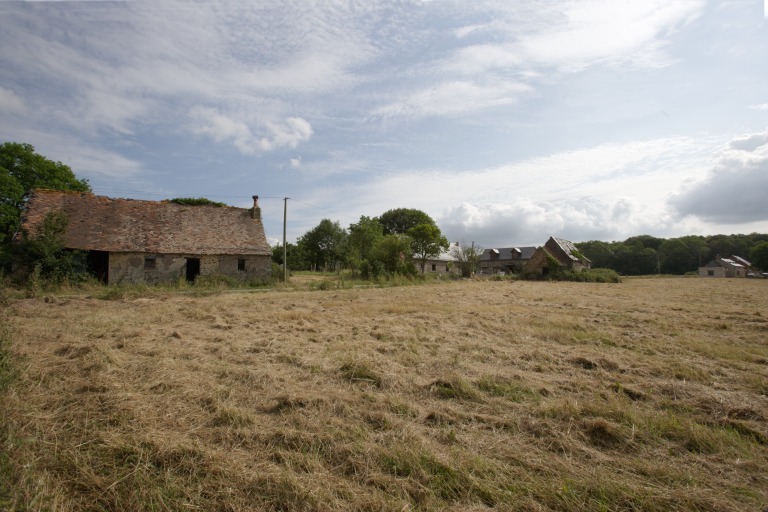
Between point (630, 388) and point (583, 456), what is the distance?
84.6 inches

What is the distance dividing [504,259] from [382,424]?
72.0m

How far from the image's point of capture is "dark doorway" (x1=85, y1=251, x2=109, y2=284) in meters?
22.2

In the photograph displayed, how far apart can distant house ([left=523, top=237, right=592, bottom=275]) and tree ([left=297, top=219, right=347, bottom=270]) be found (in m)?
29.3

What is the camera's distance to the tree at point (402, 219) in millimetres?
66062

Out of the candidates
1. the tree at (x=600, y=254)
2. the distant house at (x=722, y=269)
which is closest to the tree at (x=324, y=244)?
the tree at (x=600, y=254)

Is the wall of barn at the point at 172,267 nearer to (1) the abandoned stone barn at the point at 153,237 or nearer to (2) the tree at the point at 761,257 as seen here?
(1) the abandoned stone barn at the point at 153,237

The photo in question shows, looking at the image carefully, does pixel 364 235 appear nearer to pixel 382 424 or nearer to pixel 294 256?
pixel 294 256

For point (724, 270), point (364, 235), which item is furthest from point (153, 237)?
point (724, 270)

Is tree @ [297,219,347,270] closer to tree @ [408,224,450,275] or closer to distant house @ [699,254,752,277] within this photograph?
tree @ [408,224,450,275]

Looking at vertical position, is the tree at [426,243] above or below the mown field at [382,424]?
above

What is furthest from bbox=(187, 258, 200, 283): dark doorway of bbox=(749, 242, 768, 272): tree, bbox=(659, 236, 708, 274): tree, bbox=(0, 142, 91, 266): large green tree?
bbox=(659, 236, 708, 274): tree

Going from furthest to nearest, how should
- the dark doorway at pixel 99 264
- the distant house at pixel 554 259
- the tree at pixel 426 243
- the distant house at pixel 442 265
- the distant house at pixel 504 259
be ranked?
1. the distant house at pixel 504 259
2. the distant house at pixel 442 265
3. the tree at pixel 426 243
4. the distant house at pixel 554 259
5. the dark doorway at pixel 99 264

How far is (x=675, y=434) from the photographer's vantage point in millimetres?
3639

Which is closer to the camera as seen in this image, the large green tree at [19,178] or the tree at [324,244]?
the large green tree at [19,178]
